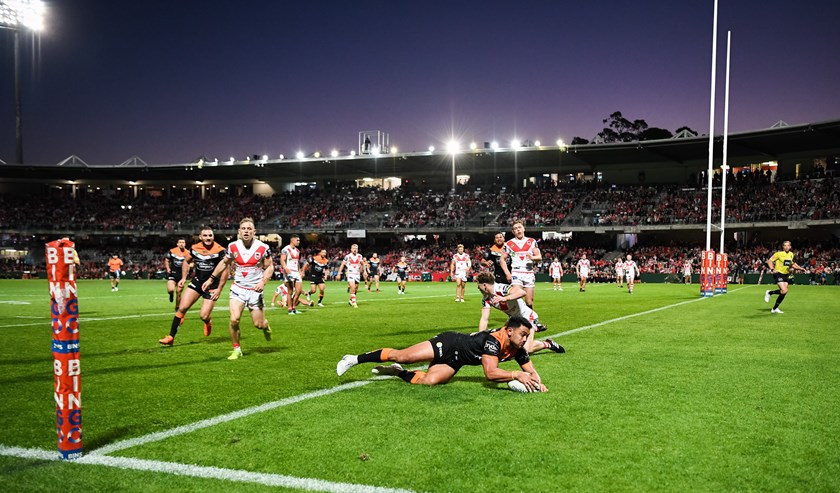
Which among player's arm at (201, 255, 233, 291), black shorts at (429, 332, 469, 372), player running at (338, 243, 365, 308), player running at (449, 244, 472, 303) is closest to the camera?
black shorts at (429, 332, 469, 372)

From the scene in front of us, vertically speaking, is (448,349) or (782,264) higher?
(782,264)

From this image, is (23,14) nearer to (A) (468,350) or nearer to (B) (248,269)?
(B) (248,269)

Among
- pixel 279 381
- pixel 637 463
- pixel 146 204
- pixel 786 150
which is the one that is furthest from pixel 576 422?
pixel 146 204

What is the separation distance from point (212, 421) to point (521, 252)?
7.70 metres

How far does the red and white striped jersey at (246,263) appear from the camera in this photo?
9766 mm

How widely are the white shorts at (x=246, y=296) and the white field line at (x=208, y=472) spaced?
5.11 meters

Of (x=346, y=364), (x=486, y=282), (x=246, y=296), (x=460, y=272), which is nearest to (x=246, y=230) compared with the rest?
(x=246, y=296)

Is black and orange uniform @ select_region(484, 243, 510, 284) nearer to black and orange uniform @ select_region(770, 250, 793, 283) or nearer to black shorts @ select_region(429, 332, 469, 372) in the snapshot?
black shorts @ select_region(429, 332, 469, 372)

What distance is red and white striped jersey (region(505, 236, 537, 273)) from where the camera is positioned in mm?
11906

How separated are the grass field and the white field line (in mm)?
19

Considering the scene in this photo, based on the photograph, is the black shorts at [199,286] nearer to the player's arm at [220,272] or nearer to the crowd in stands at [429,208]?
the player's arm at [220,272]

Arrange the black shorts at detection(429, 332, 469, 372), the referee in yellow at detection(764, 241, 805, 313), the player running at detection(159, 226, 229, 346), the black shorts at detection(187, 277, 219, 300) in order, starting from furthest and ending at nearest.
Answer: the referee in yellow at detection(764, 241, 805, 313), the black shorts at detection(187, 277, 219, 300), the player running at detection(159, 226, 229, 346), the black shorts at detection(429, 332, 469, 372)

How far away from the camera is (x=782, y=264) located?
17188mm

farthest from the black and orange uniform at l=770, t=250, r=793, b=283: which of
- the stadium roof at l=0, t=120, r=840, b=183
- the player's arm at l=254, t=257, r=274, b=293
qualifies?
the stadium roof at l=0, t=120, r=840, b=183
